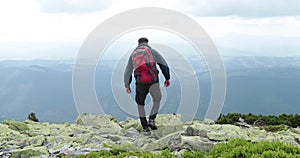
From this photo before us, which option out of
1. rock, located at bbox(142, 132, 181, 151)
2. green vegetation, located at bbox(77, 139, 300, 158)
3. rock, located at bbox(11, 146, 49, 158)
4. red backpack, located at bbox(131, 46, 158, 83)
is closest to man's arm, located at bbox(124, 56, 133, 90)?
red backpack, located at bbox(131, 46, 158, 83)

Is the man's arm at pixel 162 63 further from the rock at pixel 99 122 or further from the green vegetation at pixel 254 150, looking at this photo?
the green vegetation at pixel 254 150

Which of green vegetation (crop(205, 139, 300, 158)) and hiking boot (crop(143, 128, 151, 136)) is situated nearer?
green vegetation (crop(205, 139, 300, 158))

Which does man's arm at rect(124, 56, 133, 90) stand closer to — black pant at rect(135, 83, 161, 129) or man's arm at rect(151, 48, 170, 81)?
black pant at rect(135, 83, 161, 129)

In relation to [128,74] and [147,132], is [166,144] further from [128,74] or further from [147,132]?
[128,74]

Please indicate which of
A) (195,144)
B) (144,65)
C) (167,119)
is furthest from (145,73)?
(167,119)

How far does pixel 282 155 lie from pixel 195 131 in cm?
346

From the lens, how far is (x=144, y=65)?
1155 centimetres

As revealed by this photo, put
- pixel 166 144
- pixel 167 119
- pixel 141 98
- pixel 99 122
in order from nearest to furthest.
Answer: pixel 166 144, pixel 141 98, pixel 99 122, pixel 167 119

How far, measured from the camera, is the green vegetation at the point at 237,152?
26.6ft

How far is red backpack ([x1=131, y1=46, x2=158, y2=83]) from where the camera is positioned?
37.9ft

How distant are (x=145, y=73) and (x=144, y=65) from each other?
299mm

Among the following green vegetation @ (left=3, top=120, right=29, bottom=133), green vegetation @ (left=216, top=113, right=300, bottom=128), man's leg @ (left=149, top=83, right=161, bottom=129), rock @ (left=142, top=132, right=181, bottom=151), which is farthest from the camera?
green vegetation @ (left=216, top=113, right=300, bottom=128)

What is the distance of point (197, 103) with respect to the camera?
12.1 meters

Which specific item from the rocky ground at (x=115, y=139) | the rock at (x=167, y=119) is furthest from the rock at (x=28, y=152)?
the rock at (x=167, y=119)
